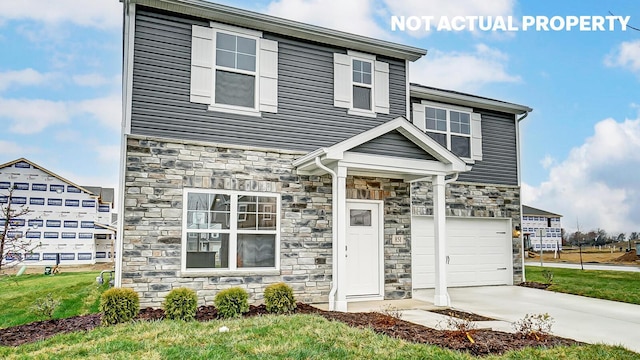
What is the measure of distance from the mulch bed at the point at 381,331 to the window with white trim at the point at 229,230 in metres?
0.85

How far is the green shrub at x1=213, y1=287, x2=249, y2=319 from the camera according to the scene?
23.5ft

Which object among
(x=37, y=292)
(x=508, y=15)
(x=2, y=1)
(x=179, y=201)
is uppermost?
(x=2, y=1)

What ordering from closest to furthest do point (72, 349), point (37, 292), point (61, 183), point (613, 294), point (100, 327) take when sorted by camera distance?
point (72, 349), point (100, 327), point (613, 294), point (37, 292), point (61, 183)

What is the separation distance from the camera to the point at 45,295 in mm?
11031

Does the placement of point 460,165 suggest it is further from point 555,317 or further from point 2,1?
point 2,1

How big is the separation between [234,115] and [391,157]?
3.10 m

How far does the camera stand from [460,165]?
29.8 ft

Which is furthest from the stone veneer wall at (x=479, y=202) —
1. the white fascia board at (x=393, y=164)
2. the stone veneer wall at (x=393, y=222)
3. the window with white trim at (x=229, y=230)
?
the window with white trim at (x=229, y=230)

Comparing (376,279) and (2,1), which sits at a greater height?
(2,1)

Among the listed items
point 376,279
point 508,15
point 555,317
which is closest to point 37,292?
point 376,279

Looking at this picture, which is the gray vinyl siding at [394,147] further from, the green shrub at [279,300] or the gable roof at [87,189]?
the gable roof at [87,189]

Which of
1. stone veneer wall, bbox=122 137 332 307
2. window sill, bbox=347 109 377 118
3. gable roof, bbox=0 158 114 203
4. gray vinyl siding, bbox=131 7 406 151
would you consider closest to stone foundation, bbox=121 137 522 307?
stone veneer wall, bbox=122 137 332 307

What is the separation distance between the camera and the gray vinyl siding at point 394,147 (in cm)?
857

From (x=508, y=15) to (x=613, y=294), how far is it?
661cm
